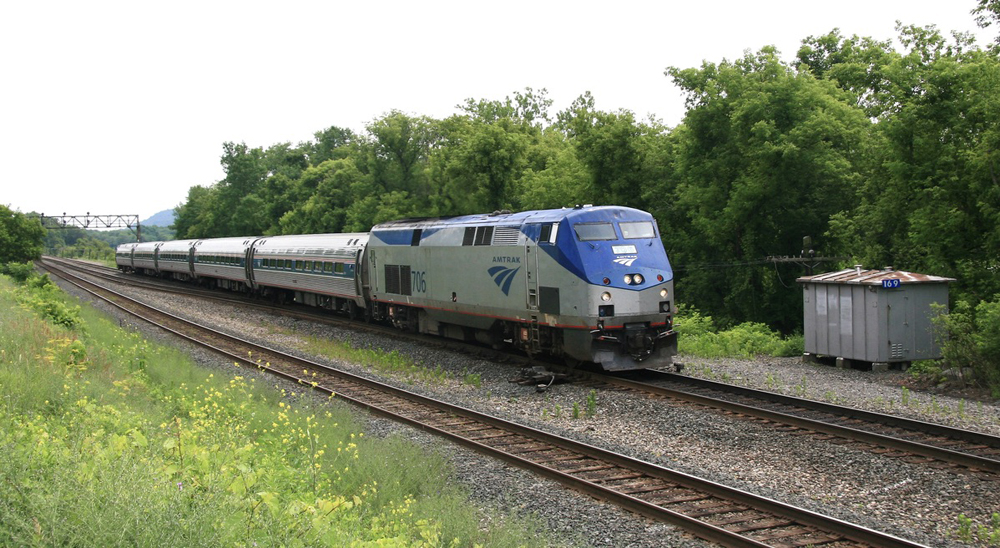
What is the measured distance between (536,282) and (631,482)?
26.1 ft

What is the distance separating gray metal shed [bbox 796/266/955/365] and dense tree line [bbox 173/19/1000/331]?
11.8 ft

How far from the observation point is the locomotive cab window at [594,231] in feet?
55.1

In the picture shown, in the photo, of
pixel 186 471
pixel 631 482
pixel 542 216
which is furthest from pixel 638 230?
pixel 186 471

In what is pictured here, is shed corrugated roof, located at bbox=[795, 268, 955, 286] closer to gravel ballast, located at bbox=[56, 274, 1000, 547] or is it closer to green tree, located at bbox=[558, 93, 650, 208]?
gravel ballast, located at bbox=[56, 274, 1000, 547]

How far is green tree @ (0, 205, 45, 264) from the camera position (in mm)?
51719

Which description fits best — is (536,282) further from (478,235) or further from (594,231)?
(478,235)

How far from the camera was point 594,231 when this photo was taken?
16.9 metres

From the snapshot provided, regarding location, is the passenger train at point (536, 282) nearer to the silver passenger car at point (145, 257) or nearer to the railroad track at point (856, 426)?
the railroad track at point (856, 426)

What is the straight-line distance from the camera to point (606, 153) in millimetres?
37656

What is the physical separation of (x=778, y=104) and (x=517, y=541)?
2671 centimetres

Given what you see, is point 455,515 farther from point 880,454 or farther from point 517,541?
point 880,454

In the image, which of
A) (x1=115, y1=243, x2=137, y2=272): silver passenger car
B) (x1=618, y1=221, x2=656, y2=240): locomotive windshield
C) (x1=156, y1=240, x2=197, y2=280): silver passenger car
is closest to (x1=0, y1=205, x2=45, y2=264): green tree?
(x1=156, y1=240, x2=197, y2=280): silver passenger car

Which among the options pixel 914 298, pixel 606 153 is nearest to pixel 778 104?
pixel 606 153

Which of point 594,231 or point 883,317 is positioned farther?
point 883,317
